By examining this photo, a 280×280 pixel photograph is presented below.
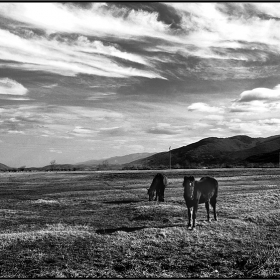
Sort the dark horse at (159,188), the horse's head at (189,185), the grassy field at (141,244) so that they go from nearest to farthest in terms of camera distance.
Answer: the grassy field at (141,244) → the horse's head at (189,185) → the dark horse at (159,188)

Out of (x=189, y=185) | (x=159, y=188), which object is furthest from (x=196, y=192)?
(x=159, y=188)

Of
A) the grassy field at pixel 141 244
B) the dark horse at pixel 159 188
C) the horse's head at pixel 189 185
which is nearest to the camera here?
the grassy field at pixel 141 244

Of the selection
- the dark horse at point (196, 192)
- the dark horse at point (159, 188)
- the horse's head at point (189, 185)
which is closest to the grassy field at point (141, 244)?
the dark horse at point (196, 192)

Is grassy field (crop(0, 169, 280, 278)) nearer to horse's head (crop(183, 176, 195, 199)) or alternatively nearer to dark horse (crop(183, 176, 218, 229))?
dark horse (crop(183, 176, 218, 229))

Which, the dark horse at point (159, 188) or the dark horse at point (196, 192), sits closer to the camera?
the dark horse at point (196, 192)

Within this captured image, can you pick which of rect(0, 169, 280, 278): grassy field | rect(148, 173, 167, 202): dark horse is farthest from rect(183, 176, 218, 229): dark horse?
rect(148, 173, 167, 202): dark horse

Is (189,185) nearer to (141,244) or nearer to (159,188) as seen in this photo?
(141,244)

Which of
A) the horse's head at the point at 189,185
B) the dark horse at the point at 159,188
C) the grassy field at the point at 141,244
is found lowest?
the grassy field at the point at 141,244

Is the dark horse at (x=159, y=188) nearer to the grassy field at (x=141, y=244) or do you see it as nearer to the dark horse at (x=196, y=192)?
the grassy field at (x=141, y=244)

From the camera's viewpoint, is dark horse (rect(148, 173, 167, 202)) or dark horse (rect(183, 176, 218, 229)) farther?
dark horse (rect(148, 173, 167, 202))

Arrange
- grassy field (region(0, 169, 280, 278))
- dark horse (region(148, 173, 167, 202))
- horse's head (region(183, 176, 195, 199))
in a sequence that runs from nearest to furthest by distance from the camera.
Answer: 1. grassy field (region(0, 169, 280, 278))
2. horse's head (region(183, 176, 195, 199))
3. dark horse (region(148, 173, 167, 202))

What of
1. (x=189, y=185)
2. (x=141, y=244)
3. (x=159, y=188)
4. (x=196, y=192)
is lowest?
(x=141, y=244)

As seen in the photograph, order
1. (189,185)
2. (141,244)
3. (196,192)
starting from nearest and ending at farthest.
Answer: (141,244)
(189,185)
(196,192)

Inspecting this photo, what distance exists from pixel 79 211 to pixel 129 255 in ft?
40.1
